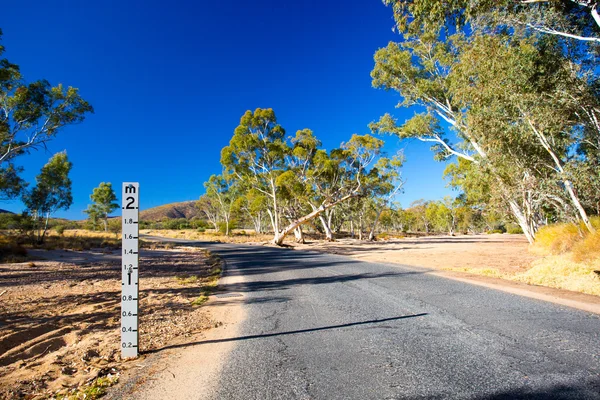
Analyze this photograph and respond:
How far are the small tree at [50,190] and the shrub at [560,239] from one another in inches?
1266

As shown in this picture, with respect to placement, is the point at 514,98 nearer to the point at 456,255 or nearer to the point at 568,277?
the point at 568,277

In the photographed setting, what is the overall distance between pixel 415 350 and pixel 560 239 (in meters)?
13.4

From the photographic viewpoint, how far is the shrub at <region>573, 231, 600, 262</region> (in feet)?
27.1

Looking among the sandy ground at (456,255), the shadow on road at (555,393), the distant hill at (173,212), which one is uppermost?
the distant hill at (173,212)

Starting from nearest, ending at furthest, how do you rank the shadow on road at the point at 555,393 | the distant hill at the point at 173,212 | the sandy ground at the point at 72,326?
the shadow on road at the point at 555,393
the sandy ground at the point at 72,326
the distant hill at the point at 173,212

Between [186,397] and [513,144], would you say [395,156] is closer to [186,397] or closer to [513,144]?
[513,144]

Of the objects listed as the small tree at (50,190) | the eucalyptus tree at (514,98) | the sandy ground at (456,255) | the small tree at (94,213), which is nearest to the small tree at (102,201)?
the small tree at (94,213)

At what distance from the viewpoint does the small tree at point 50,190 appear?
76.6ft

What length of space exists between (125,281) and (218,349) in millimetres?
1369

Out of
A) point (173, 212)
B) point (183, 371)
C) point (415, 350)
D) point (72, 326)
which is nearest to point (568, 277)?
point (415, 350)

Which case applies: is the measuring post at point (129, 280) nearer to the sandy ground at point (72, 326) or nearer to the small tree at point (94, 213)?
A: the sandy ground at point (72, 326)

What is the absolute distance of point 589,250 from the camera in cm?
866

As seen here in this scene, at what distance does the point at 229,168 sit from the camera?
29.6 m

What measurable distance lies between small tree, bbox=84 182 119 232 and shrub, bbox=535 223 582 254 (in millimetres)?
62740
